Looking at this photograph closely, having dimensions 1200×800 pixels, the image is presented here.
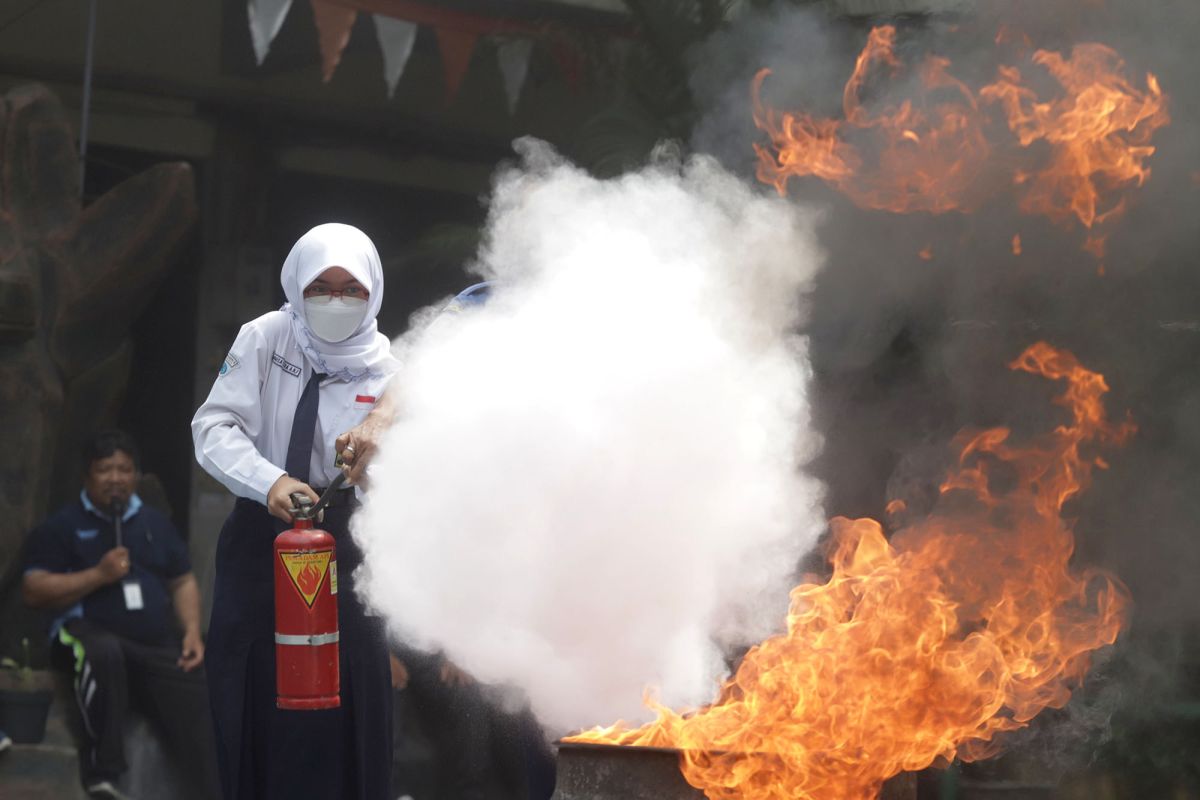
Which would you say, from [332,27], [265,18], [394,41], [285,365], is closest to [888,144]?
[394,41]

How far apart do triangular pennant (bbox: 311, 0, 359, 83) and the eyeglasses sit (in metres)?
4.62

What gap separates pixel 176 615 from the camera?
25.2 feet

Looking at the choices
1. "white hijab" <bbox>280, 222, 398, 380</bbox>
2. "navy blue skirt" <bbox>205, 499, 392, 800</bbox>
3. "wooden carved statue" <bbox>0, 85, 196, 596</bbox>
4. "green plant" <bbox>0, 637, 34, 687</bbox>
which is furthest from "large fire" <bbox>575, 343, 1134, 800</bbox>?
"wooden carved statue" <bbox>0, 85, 196, 596</bbox>

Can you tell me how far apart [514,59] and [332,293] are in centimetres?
510

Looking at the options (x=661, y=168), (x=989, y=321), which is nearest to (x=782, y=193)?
(x=661, y=168)

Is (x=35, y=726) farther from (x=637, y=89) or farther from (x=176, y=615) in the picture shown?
(x=637, y=89)

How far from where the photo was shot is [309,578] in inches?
155

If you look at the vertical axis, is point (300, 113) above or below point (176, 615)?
above

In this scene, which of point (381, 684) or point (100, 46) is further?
point (100, 46)

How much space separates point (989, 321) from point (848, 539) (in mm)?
3445

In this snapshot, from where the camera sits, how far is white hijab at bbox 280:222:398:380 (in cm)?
430

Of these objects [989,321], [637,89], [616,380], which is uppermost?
[637,89]

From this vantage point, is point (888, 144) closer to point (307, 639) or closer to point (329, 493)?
point (329, 493)

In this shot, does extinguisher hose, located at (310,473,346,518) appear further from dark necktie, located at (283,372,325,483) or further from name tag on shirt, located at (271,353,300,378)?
name tag on shirt, located at (271,353,300,378)
